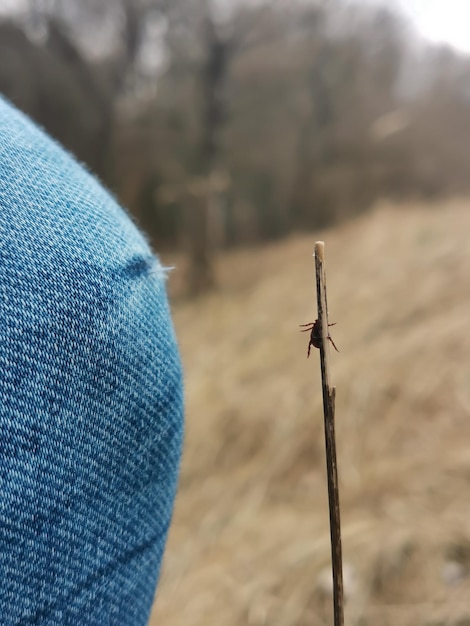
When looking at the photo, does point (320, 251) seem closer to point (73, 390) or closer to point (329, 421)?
point (329, 421)

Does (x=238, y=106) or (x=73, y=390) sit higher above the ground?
(x=238, y=106)

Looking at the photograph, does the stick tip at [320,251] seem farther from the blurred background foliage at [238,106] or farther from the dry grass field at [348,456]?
the blurred background foliage at [238,106]

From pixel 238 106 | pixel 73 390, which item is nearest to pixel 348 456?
pixel 73 390

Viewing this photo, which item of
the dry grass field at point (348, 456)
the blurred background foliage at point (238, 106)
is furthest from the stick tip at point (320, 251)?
the blurred background foliage at point (238, 106)

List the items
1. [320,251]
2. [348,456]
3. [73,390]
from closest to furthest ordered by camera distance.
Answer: [320,251]
[73,390]
[348,456]

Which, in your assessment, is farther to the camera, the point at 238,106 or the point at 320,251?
the point at 238,106

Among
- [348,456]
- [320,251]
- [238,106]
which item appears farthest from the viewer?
[238,106]

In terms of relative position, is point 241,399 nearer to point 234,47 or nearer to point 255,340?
point 255,340

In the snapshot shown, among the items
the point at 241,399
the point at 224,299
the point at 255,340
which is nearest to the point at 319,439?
the point at 241,399
